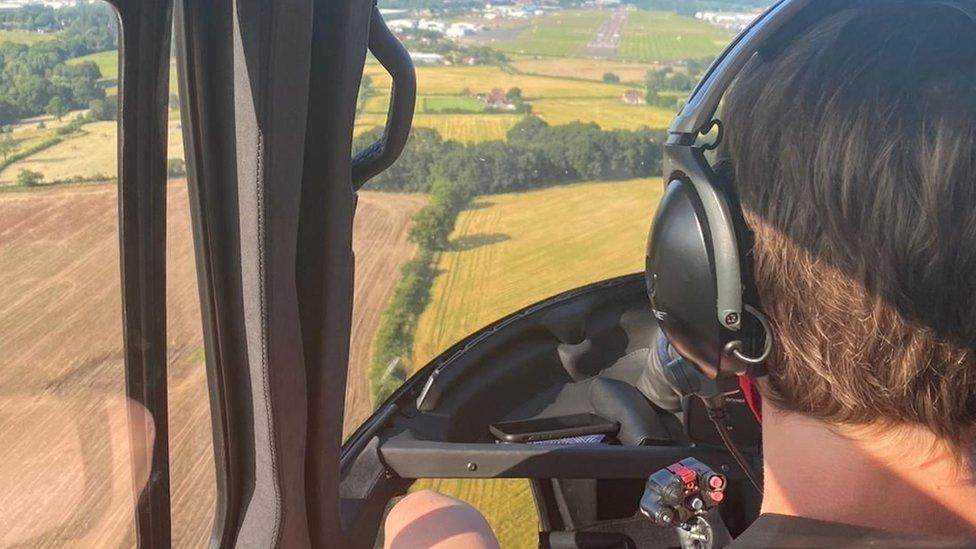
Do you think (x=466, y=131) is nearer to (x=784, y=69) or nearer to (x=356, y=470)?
(x=356, y=470)

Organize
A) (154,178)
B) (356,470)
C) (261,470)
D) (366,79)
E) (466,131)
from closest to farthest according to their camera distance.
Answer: (154,178) < (366,79) < (261,470) < (356,470) < (466,131)

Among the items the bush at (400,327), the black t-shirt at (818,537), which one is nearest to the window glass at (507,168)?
the bush at (400,327)

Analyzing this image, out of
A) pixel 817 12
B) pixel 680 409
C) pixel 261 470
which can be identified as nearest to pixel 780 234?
pixel 817 12

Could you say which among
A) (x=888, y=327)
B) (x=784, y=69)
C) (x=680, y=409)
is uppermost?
(x=784, y=69)

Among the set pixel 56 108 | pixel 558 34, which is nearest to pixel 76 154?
pixel 56 108

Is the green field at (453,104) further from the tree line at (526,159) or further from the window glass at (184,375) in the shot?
the window glass at (184,375)

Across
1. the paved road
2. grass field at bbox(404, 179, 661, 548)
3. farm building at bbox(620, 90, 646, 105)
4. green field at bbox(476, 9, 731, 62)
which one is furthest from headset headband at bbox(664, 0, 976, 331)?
farm building at bbox(620, 90, 646, 105)

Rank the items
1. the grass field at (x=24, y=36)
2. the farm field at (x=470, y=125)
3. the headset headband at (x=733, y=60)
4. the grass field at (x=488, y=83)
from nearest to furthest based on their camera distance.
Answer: the headset headband at (x=733, y=60), the grass field at (x=24, y=36), the grass field at (x=488, y=83), the farm field at (x=470, y=125)
